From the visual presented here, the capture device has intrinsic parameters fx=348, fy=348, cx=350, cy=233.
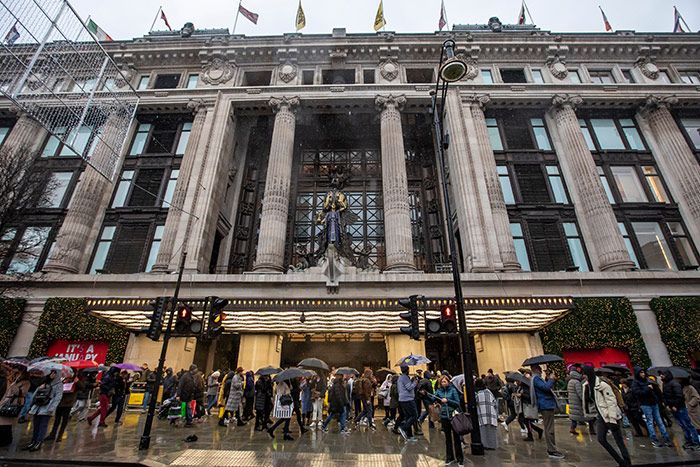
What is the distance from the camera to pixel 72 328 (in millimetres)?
19281

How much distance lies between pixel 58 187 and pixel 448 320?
90.6ft

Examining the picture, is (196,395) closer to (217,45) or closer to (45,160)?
(45,160)

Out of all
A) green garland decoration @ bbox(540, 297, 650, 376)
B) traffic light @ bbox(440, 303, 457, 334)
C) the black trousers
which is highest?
green garland decoration @ bbox(540, 297, 650, 376)

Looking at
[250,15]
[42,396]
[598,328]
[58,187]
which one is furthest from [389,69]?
[42,396]

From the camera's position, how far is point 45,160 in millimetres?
24922

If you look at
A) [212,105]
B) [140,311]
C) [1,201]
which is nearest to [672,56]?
[212,105]

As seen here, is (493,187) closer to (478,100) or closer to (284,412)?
(478,100)

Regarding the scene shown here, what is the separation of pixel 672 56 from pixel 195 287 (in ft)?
134

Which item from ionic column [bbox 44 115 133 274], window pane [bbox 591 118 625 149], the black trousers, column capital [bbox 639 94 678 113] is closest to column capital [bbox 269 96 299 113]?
ionic column [bbox 44 115 133 274]

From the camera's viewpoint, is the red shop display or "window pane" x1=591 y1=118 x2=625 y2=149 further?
"window pane" x1=591 y1=118 x2=625 y2=149

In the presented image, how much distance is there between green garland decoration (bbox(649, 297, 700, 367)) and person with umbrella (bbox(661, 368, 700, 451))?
10798 millimetres

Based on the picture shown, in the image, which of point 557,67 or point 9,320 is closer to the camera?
point 9,320

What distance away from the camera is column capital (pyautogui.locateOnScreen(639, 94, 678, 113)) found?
86.0 feet

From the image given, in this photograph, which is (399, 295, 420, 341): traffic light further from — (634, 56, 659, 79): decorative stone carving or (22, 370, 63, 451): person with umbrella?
(634, 56, 659, 79): decorative stone carving
